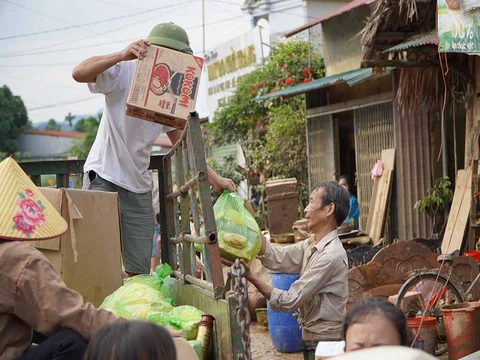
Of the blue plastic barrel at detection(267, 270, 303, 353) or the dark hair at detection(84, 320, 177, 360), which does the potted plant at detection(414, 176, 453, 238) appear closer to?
the blue plastic barrel at detection(267, 270, 303, 353)

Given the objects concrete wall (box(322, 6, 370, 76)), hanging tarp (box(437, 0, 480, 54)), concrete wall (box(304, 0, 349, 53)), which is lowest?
hanging tarp (box(437, 0, 480, 54))

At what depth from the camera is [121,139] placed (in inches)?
201

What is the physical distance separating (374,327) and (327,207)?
2.07 meters

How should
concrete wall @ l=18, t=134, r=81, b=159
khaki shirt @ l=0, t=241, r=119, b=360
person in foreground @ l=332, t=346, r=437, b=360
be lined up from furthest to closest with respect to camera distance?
concrete wall @ l=18, t=134, r=81, b=159, khaki shirt @ l=0, t=241, r=119, b=360, person in foreground @ l=332, t=346, r=437, b=360

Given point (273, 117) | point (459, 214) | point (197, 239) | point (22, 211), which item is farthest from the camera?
point (273, 117)

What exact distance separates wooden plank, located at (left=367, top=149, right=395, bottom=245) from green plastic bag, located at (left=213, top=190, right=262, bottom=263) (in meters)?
7.57

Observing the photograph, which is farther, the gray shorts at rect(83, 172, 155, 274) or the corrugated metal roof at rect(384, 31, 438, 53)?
the corrugated metal roof at rect(384, 31, 438, 53)

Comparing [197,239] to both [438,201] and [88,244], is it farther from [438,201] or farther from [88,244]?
[438,201]

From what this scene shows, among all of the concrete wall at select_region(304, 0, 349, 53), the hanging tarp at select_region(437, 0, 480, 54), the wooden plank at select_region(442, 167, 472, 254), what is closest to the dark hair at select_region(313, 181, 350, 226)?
the hanging tarp at select_region(437, 0, 480, 54)

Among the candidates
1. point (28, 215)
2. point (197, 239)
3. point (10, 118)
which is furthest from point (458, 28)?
point (10, 118)

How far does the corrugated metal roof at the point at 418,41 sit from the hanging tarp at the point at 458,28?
96cm

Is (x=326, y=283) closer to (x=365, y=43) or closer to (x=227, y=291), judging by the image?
(x=227, y=291)

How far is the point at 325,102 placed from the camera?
1481 centimetres

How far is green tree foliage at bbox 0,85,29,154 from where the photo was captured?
152ft
